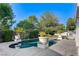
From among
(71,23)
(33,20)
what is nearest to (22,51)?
(33,20)

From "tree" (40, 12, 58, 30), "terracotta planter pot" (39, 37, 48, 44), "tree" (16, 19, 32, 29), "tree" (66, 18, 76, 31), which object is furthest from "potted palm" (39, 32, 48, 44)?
"tree" (66, 18, 76, 31)

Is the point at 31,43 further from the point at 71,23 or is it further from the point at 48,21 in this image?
the point at 71,23

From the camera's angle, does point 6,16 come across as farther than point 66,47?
Yes

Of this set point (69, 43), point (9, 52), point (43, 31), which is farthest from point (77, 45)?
point (9, 52)

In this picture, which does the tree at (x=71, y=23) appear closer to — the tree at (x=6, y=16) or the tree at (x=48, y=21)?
the tree at (x=48, y=21)

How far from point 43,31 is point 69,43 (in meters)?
0.52

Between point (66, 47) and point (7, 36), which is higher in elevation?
point (7, 36)

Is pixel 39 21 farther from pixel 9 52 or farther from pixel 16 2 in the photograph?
pixel 9 52

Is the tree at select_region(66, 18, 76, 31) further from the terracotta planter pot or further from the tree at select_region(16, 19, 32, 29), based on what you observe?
the tree at select_region(16, 19, 32, 29)

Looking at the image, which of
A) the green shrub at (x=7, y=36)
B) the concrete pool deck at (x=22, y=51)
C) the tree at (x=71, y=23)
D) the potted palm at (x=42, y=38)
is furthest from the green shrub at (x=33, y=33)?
the tree at (x=71, y=23)

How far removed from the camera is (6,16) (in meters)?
4.05

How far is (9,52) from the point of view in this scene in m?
3.98

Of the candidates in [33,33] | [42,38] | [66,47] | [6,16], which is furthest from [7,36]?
[66,47]

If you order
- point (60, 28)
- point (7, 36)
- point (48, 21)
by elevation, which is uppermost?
point (48, 21)
